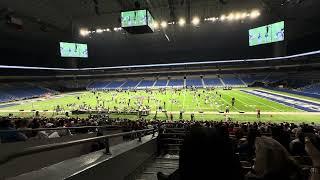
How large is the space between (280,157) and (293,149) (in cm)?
415

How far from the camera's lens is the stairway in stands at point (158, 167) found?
19.1ft

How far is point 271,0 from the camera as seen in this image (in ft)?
131

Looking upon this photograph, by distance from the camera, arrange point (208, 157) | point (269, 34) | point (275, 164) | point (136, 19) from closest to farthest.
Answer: point (208, 157), point (275, 164), point (136, 19), point (269, 34)

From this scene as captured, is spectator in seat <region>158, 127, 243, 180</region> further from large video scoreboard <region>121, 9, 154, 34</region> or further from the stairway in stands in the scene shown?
large video scoreboard <region>121, 9, 154, 34</region>

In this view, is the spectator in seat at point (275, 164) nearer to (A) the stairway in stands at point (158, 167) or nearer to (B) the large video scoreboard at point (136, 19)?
(A) the stairway in stands at point (158, 167)

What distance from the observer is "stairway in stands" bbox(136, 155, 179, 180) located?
19.1 ft

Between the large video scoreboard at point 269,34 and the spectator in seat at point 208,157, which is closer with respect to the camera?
the spectator in seat at point 208,157

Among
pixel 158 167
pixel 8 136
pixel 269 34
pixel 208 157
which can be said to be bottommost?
pixel 158 167

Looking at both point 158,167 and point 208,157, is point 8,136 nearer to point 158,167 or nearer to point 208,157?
point 158,167

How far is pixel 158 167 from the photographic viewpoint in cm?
657

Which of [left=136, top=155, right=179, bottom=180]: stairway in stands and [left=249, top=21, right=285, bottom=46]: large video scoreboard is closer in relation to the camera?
[left=136, top=155, right=179, bottom=180]: stairway in stands

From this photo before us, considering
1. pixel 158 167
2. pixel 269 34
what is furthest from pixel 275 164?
pixel 269 34

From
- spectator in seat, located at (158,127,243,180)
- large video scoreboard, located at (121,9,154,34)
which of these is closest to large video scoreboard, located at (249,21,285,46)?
large video scoreboard, located at (121,9,154,34)

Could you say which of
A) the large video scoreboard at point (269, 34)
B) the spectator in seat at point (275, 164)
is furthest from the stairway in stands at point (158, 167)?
the large video scoreboard at point (269, 34)
